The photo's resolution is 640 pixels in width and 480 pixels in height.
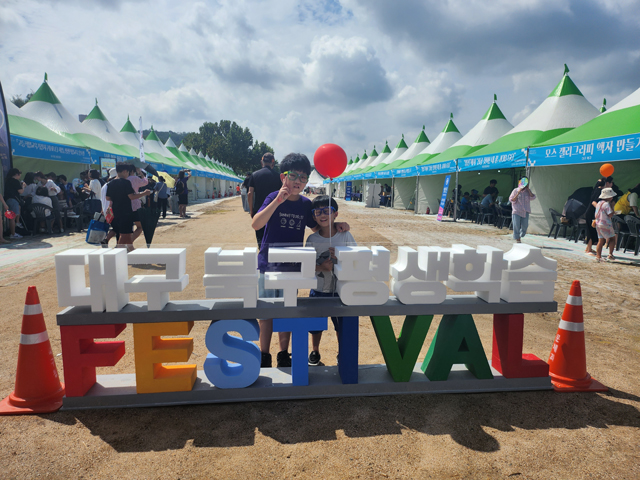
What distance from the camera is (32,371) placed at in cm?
266

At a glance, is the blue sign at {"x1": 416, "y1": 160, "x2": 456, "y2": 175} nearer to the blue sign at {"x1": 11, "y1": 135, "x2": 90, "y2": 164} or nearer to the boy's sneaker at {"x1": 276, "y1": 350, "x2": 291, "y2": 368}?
the blue sign at {"x1": 11, "y1": 135, "x2": 90, "y2": 164}

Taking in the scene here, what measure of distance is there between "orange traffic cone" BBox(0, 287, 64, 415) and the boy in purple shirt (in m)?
1.58

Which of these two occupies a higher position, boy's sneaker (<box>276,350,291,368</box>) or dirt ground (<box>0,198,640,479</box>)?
boy's sneaker (<box>276,350,291,368</box>)

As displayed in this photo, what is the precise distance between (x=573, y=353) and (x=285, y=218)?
8.51ft

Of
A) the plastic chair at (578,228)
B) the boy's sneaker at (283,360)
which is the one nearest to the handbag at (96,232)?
the boy's sneaker at (283,360)

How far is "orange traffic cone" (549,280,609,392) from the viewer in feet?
9.87

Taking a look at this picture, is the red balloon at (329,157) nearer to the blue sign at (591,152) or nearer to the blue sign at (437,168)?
the blue sign at (591,152)

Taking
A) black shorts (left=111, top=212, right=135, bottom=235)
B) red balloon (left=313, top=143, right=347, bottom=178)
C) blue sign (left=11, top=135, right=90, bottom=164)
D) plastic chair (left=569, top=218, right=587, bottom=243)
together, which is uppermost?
blue sign (left=11, top=135, right=90, bottom=164)

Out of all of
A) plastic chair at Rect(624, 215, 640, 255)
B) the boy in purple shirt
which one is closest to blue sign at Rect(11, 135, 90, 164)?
the boy in purple shirt

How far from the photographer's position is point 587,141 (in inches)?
363

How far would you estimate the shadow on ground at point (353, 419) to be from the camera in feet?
7.85

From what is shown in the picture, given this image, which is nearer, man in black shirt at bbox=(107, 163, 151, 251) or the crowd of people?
man in black shirt at bbox=(107, 163, 151, 251)

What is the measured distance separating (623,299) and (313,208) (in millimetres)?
5265

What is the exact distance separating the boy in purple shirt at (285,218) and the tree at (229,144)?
79332mm
